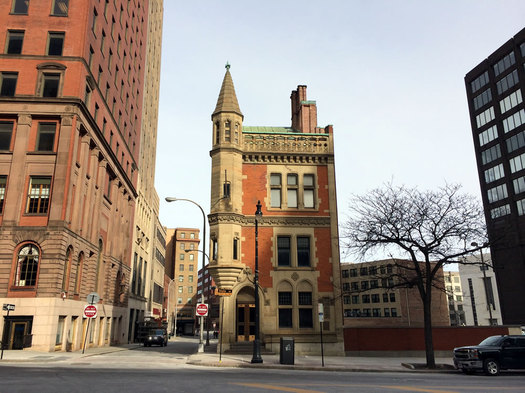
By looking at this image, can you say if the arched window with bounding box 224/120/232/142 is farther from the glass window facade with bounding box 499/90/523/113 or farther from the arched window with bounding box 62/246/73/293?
the glass window facade with bounding box 499/90/523/113

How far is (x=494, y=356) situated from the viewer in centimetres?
1897

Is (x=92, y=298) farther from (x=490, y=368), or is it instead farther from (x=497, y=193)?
(x=497, y=193)

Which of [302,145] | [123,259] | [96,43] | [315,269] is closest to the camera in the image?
[315,269]

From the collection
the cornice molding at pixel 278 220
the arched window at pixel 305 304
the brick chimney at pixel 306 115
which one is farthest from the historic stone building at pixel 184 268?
the arched window at pixel 305 304

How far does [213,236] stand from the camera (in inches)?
1148

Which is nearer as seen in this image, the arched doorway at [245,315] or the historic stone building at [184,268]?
the arched doorway at [245,315]

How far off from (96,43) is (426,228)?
103 ft

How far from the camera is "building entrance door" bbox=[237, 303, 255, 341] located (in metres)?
28.5

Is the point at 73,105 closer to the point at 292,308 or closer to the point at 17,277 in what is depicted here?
the point at 17,277

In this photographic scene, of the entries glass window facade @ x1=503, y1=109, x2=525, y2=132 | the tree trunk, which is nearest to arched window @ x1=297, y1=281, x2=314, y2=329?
the tree trunk

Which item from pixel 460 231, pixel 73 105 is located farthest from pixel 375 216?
pixel 73 105

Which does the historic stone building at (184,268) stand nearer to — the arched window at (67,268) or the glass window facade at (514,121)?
the glass window facade at (514,121)

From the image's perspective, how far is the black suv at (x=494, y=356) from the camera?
18766 mm

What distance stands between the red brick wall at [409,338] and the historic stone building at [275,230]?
128 cm
